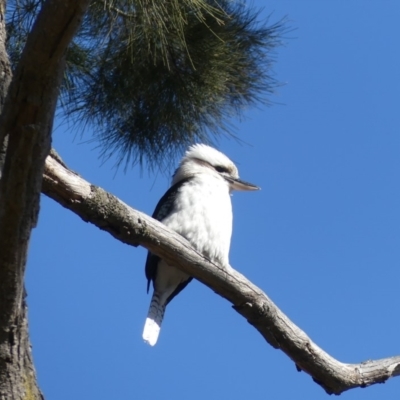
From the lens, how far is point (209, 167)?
3896mm

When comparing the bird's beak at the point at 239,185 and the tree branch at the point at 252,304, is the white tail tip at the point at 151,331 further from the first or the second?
the tree branch at the point at 252,304

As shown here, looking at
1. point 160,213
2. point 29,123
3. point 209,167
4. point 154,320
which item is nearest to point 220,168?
point 209,167

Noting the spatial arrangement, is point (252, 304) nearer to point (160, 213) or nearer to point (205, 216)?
point (205, 216)

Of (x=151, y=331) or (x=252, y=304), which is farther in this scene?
(x=151, y=331)

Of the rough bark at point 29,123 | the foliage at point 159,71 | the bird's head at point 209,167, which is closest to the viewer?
the rough bark at point 29,123

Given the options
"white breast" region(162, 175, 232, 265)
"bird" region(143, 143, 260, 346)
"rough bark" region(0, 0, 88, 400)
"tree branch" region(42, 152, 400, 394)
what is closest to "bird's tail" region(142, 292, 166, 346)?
"bird" region(143, 143, 260, 346)

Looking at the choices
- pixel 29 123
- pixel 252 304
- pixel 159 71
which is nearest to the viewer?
pixel 29 123

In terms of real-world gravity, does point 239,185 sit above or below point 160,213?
above

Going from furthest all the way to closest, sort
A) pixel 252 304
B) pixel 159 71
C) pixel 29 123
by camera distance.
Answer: pixel 159 71 → pixel 252 304 → pixel 29 123

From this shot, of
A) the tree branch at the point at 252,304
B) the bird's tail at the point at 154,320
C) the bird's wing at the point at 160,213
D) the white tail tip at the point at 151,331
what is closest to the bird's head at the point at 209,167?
the bird's wing at the point at 160,213

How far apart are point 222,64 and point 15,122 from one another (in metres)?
2.04

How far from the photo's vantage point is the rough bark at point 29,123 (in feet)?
4.78

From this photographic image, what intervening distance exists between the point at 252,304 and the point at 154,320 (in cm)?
122

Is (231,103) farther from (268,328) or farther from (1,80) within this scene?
(1,80)
